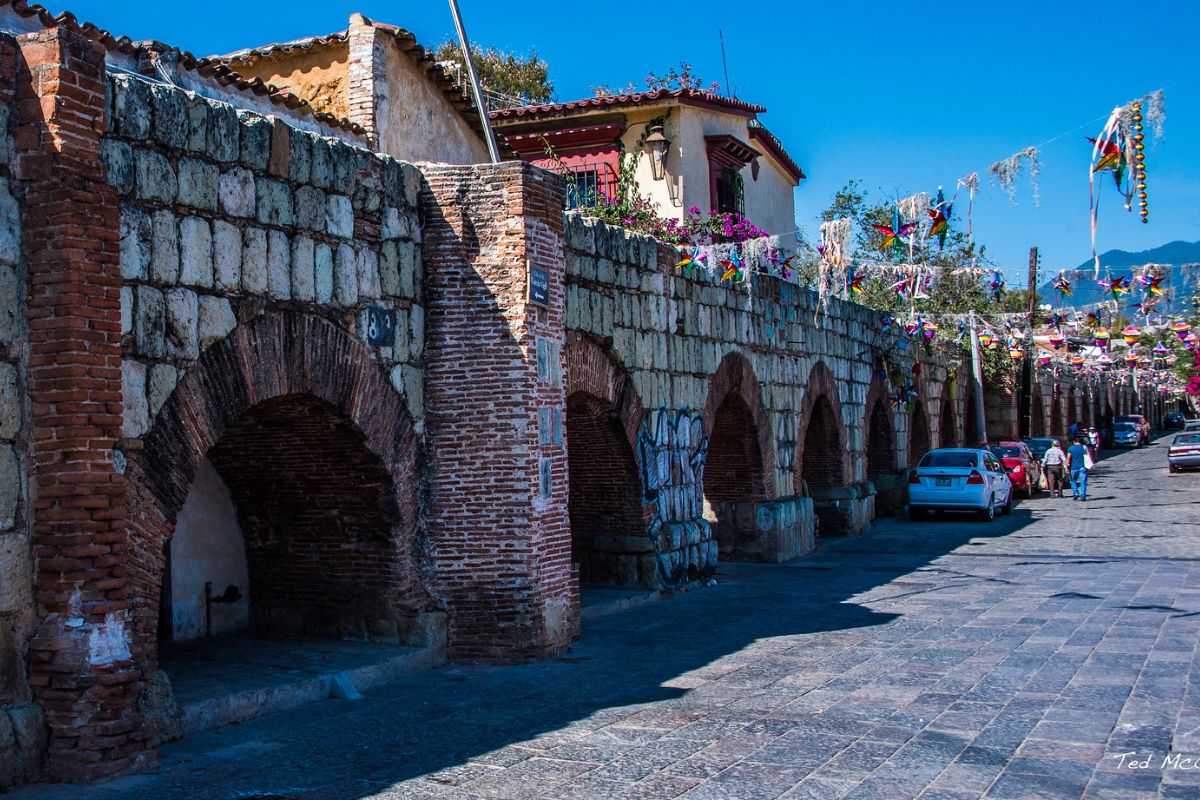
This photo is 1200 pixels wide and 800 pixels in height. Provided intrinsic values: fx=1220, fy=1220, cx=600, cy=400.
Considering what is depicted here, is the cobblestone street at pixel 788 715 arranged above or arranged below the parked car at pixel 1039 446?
below

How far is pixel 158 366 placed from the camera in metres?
7.56

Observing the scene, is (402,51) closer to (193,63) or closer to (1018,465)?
(193,63)

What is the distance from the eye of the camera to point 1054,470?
1221 inches

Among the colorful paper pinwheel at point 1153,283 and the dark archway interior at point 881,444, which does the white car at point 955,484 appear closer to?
the dark archway interior at point 881,444

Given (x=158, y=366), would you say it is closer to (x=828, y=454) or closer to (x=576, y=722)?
(x=576, y=722)

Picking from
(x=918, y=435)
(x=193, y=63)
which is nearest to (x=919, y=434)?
(x=918, y=435)

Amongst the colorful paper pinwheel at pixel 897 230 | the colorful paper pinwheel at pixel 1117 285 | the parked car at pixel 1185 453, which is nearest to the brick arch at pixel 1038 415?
the parked car at pixel 1185 453

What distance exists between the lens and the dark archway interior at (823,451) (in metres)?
21.1

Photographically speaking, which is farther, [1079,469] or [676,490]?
[1079,469]

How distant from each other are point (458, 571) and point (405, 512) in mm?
689

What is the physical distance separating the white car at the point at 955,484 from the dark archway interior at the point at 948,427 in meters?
8.00

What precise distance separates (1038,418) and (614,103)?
26.1 m

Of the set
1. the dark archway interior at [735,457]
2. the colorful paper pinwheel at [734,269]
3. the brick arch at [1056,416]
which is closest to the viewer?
the colorful paper pinwheel at [734,269]

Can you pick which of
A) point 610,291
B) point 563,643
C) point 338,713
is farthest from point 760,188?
point 338,713
